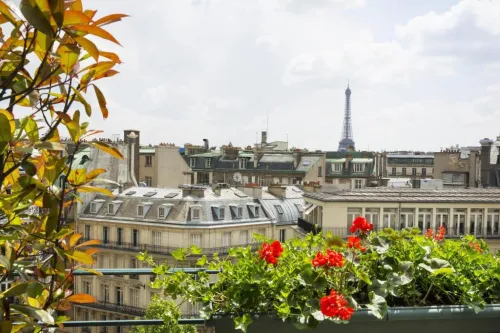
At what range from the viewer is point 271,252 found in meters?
2.99

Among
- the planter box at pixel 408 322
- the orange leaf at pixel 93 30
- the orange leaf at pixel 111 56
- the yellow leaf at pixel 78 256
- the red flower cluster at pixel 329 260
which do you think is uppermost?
the orange leaf at pixel 93 30

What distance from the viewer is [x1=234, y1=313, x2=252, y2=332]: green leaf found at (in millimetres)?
2703

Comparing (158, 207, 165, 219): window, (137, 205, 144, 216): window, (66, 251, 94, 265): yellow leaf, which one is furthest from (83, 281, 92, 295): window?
(66, 251, 94, 265): yellow leaf

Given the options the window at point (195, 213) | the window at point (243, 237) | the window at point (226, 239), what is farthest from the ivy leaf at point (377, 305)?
the window at point (243, 237)

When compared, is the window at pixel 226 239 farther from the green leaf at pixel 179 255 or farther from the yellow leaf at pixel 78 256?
the yellow leaf at pixel 78 256

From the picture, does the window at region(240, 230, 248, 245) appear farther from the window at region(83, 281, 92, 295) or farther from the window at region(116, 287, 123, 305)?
the window at region(83, 281, 92, 295)

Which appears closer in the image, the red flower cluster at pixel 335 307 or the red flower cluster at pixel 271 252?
the red flower cluster at pixel 335 307

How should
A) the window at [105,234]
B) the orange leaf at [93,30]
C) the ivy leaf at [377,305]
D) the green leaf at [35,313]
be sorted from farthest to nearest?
the window at [105,234] → the ivy leaf at [377,305] → the green leaf at [35,313] → the orange leaf at [93,30]

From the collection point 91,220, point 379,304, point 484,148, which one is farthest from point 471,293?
point 484,148

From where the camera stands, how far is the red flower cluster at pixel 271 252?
117 inches

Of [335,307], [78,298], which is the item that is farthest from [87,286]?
→ [78,298]

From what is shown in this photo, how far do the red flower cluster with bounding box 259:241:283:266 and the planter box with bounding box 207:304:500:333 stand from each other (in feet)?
0.95

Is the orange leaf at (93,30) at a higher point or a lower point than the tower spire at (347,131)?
lower

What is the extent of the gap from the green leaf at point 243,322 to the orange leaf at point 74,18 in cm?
154
